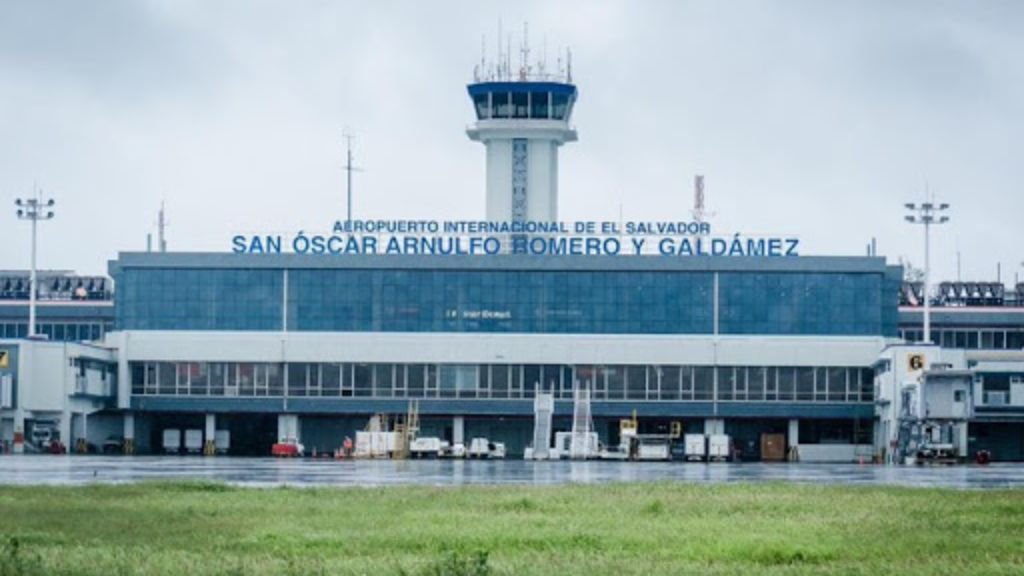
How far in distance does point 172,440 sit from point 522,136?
3573cm

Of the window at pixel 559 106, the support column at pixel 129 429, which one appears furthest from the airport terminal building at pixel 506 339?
the window at pixel 559 106

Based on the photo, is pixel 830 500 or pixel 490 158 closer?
pixel 830 500

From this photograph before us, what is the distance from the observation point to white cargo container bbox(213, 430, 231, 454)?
151m

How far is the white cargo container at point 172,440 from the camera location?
15162 cm

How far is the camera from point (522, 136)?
16625 cm

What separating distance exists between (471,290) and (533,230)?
20.8ft

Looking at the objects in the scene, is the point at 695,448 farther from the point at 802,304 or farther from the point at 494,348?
the point at 494,348

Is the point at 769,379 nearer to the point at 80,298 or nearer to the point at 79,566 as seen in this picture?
the point at 80,298

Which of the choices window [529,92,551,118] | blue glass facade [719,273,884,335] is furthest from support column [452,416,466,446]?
window [529,92,551,118]

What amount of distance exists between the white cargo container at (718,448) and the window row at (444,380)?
649 cm

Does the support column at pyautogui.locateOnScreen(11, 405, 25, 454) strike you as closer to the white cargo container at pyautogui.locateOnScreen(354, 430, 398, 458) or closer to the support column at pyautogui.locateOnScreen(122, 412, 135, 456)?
the support column at pyautogui.locateOnScreen(122, 412, 135, 456)

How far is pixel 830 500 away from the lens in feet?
199

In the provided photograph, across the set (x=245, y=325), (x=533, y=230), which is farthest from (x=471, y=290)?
(x=245, y=325)

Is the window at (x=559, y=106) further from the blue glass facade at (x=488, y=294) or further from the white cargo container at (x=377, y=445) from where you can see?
the white cargo container at (x=377, y=445)
